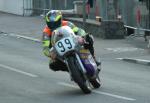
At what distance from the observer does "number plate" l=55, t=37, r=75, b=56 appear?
Answer: 11281 millimetres

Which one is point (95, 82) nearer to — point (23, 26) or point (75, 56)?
point (75, 56)

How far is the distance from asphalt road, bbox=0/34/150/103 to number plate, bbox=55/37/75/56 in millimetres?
838

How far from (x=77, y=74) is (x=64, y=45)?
0.60 metres

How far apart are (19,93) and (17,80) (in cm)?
201

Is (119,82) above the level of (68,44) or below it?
below

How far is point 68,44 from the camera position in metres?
11.3

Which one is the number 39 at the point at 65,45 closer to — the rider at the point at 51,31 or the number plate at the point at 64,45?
the number plate at the point at 64,45

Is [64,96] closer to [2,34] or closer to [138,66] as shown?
[138,66]

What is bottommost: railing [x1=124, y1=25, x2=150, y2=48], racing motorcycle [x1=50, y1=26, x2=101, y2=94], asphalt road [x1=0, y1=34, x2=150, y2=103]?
asphalt road [x1=0, y1=34, x2=150, y2=103]

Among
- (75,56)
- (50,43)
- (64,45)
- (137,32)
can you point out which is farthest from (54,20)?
(137,32)

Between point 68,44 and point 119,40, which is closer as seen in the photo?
point 68,44

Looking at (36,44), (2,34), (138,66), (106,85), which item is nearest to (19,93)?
(106,85)

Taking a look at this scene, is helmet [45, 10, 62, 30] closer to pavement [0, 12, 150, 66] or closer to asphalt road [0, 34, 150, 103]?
asphalt road [0, 34, 150, 103]

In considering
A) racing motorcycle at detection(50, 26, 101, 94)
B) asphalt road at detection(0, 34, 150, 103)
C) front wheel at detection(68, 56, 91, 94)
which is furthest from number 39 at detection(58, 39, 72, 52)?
asphalt road at detection(0, 34, 150, 103)
